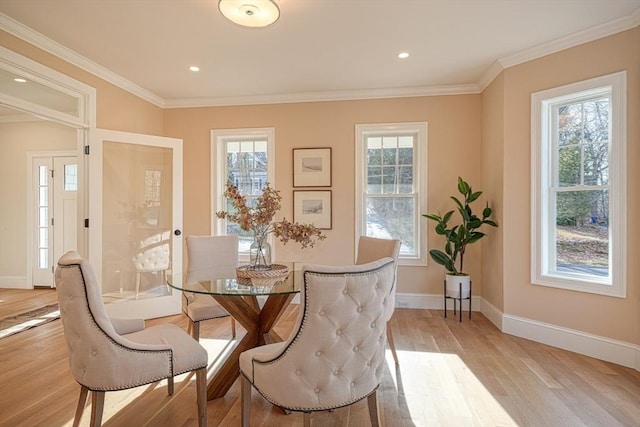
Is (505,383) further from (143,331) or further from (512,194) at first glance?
(143,331)

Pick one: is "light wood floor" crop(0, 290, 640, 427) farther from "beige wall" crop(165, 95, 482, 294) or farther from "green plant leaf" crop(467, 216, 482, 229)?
"beige wall" crop(165, 95, 482, 294)

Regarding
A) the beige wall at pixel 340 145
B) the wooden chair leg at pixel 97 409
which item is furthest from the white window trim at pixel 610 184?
the wooden chair leg at pixel 97 409

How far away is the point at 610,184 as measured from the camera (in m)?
2.68

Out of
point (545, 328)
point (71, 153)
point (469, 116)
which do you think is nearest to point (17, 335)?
point (71, 153)

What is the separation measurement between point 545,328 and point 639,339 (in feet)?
2.12

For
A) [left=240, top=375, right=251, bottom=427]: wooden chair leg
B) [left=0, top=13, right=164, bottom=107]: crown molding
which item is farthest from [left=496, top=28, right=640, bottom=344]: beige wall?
[left=0, top=13, right=164, bottom=107]: crown molding

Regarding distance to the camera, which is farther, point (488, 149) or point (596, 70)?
point (488, 149)

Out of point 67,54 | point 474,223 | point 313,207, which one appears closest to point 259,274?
point 313,207

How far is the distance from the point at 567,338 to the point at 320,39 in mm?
3444

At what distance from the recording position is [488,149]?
3730mm

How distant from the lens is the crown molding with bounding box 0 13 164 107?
8.62 feet

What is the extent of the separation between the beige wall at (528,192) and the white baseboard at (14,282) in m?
6.85

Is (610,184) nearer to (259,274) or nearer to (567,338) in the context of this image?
(567,338)

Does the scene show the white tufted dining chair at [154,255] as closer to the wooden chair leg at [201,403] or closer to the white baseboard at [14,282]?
the wooden chair leg at [201,403]
